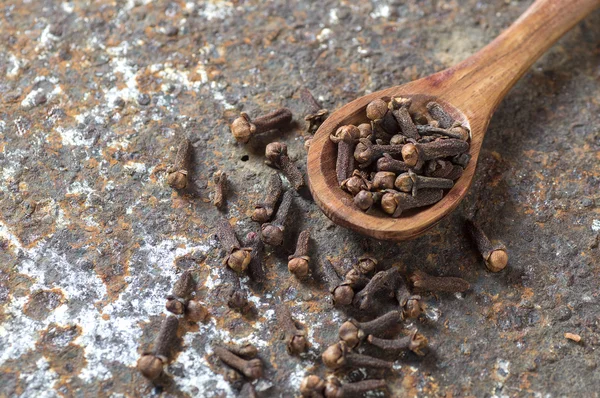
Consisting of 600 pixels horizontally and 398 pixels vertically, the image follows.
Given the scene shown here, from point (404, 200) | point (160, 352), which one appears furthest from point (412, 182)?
point (160, 352)

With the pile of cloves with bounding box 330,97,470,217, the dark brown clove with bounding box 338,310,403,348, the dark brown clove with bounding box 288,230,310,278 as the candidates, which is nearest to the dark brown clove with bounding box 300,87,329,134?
the pile of cloves with bounding box 330,97,470,217

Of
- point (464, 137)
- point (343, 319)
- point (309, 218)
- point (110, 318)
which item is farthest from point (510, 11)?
point (110, 318)

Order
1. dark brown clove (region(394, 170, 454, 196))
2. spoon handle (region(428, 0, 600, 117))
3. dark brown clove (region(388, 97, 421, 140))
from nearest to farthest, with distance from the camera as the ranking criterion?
1. dark brown clove (region(394, 170, 454, 196))
2. dark brown clove (region(388, 97, 421, 140))
3. spoon handle (region(428, 0, 600, 117))

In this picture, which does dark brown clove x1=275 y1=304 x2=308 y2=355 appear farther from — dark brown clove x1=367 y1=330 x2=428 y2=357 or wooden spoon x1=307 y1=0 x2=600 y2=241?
wooden spoon x1=307 y1=0 x2=600 y2=241

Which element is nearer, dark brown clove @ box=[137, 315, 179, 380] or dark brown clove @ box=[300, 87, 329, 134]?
dark brown clove @ box=[137, 315, 179, 380]

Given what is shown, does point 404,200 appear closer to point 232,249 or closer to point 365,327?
point 365,327

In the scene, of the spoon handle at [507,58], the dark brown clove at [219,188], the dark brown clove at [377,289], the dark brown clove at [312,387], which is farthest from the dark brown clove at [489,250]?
the dark brown clove at [219,188]

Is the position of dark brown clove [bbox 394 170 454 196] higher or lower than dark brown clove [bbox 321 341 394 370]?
higher

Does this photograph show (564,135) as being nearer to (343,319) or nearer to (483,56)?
(483,56)
